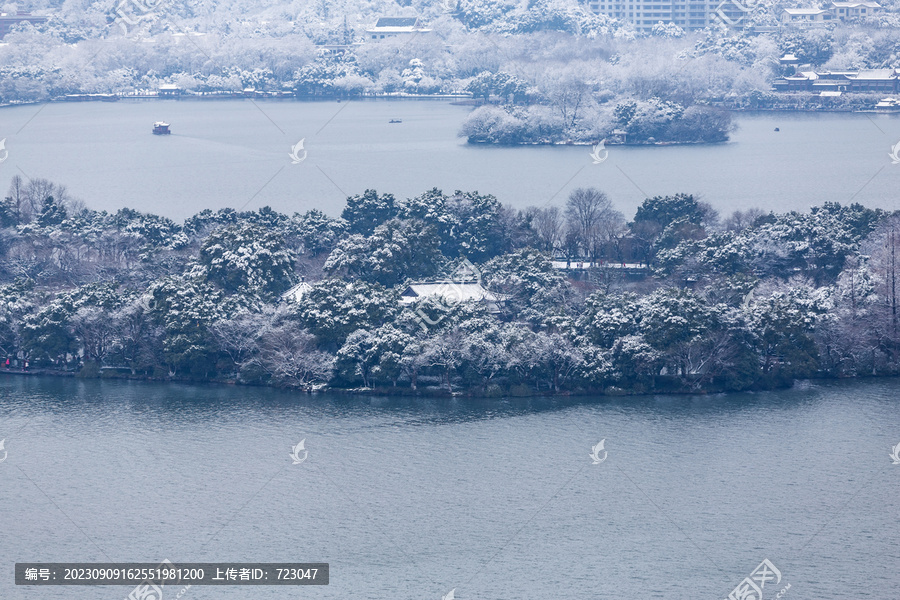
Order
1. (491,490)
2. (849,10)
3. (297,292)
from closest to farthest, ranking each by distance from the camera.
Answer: (491,490)
(297,292)
(849,10)

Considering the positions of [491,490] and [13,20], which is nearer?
[491,490]

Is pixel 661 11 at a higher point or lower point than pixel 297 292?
higher

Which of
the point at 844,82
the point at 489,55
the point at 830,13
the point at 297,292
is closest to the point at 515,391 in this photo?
the point at 297,292

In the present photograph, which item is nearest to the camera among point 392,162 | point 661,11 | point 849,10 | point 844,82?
point 392,162

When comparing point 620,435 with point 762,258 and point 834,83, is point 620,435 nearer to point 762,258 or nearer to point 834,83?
point 762,258

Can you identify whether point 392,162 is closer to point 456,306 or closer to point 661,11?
point 456,306

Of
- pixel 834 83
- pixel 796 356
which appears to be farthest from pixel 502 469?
pixel 834 83
